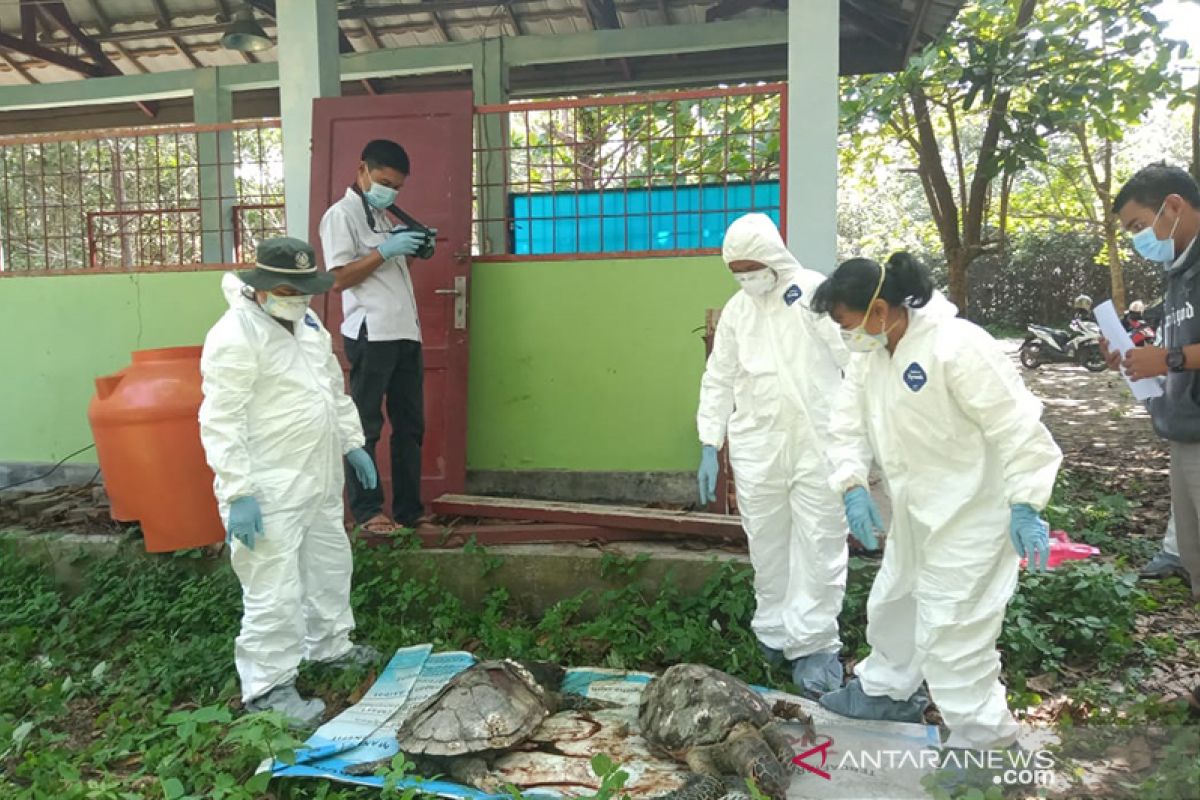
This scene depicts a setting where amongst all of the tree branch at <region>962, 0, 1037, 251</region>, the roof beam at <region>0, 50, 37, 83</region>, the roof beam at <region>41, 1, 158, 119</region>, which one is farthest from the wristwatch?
the roof beam at <region>0, 50, 37, 83</region>

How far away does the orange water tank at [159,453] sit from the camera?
13.8 feet

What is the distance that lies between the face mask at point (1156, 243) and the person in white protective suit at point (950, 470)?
5.18 feet

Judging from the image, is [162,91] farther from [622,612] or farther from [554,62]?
[622,612]

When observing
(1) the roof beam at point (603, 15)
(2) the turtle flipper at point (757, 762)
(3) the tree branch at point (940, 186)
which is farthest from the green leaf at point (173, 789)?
(3) the tree branch at point (940, 186)

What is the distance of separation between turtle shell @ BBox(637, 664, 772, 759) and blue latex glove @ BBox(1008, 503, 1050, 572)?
0.97 metres

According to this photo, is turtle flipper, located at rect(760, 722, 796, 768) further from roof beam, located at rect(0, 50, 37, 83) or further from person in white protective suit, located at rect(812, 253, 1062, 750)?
roof beam, located at rect(0, 50, 37, 83)

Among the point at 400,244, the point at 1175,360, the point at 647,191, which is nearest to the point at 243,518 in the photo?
the point at 400,244

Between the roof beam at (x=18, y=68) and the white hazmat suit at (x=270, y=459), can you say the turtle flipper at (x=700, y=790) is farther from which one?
the roof beam at (x=18, y=68)

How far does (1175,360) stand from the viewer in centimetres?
345

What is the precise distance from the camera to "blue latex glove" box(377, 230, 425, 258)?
13.7ft

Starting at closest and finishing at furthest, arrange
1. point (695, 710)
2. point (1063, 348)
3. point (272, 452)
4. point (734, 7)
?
point (695, 710) < point (272, 452) < point (734, 7) < point (1063, 348)

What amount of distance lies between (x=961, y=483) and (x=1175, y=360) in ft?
5.21

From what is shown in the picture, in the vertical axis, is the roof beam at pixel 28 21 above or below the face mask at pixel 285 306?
above

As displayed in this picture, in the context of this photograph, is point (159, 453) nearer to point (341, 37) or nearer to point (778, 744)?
point (778, 744)
